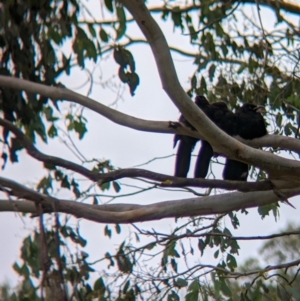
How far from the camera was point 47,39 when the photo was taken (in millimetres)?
6395

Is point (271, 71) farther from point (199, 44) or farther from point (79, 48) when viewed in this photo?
point (79, 48)

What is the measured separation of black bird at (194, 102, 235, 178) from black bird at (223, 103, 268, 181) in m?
0.07

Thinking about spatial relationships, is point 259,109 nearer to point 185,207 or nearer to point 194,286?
point 185,207

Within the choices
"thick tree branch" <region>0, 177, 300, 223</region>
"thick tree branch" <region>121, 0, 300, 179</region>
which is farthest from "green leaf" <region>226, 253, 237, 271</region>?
"thick tree branch" <region>121, 0, 300, 179</region>

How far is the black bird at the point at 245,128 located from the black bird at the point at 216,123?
0.07m

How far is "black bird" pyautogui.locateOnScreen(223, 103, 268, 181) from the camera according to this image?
589cm

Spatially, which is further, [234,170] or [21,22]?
[234,170]

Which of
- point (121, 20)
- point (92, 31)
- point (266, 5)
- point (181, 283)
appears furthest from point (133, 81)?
point (266, 5)

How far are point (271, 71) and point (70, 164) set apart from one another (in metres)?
3.62

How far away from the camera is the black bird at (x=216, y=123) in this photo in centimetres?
631

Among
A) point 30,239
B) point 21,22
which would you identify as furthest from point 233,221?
point 21,22

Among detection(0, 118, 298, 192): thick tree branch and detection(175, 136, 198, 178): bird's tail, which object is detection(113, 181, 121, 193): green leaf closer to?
detection(175, 136, 198, 178): bird's tail

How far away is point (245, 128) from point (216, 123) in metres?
0.35

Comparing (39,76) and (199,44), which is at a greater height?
(199,44)
